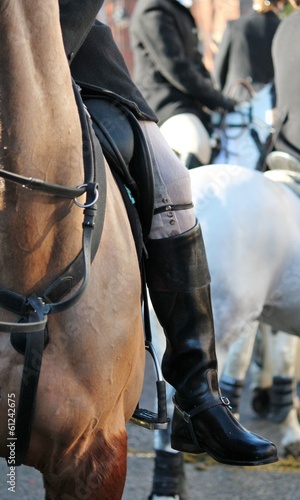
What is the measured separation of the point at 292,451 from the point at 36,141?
3960 mm

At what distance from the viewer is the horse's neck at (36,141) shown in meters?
2.43

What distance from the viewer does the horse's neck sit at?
2.43 meters

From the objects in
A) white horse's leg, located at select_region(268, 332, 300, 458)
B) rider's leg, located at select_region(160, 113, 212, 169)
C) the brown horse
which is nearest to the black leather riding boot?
the brown horse

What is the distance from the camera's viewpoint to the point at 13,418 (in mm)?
2668

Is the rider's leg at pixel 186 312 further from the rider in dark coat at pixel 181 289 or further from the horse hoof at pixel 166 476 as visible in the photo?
the horse hoof at pixel 166 476

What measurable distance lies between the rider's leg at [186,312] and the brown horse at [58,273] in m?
0.34

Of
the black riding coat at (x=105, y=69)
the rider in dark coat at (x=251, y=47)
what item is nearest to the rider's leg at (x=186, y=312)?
the black riding coat at (x=105, y=69)

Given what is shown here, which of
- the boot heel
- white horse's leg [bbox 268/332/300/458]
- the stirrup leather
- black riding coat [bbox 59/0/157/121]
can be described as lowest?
white horse's leg [bbox 268/332/300/458]

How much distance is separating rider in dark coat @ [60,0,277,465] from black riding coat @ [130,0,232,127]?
3.71 metres

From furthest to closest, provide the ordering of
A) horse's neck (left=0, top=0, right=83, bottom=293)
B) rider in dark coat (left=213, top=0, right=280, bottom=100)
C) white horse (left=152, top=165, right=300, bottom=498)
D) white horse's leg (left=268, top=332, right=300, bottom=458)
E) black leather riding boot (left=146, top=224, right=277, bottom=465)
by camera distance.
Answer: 1. rider in dark coat (left=213, top=0, right=280, bottom=100)
2. white horse's leg (left=268, top=332, right=300, bottom=458)
3. white horse (left=152, top=165, right=300, bottom=498)
4. black leather riding boot (left=146, top=224, right=277, bottom=465)
5. horse's neck (left=0, top=0, right=83, bottom=293)

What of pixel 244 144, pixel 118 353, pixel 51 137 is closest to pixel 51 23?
pixel 51 137

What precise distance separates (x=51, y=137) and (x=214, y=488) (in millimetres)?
A: 3345

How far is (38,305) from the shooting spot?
103 inches

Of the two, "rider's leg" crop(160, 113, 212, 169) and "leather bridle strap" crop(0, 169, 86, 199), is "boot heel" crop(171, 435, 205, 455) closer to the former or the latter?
"leather bridle strap" crop(0, 169, 86, 199)
